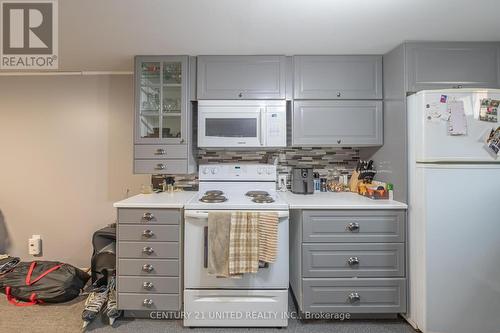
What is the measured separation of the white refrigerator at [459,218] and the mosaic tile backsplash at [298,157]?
823mm

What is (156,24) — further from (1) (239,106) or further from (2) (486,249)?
(2) (486,249)

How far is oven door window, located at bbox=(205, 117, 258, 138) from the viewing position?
6.73 feet

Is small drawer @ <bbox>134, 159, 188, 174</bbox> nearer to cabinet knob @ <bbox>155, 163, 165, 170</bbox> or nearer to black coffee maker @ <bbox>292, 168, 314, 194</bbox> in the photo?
cabinet knob @ <bbox>155, 163, 165, 170</bbox>

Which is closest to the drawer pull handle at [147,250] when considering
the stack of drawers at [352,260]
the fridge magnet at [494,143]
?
the stack of drawers at [352,260]

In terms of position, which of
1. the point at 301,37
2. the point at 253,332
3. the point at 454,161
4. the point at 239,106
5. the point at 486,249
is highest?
the point at 301,37

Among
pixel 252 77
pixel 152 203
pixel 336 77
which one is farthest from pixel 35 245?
pixel 336 77

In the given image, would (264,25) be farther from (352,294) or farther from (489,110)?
(352,294)

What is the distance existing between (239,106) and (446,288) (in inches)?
75.8

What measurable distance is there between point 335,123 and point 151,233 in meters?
1.68

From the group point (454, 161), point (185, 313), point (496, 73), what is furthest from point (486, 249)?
point (185, 313)

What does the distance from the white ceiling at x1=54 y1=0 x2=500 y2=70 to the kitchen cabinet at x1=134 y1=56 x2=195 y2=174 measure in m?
0.12

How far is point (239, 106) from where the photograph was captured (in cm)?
204

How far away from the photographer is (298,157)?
2422 mm

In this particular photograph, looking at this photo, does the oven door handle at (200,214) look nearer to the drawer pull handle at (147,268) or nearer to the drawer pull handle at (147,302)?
the drawer pull handle at (147,268)
